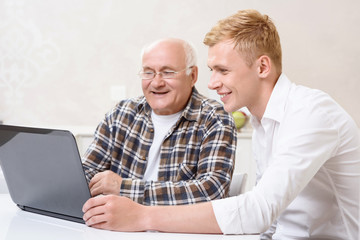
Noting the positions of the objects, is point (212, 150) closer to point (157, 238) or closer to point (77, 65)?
point (157, 238)

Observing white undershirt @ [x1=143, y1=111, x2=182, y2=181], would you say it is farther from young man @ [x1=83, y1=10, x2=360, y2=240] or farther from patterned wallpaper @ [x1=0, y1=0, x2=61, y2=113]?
patterned wallpaper @ [x1=0, y1=0, x2=61, y2=113]

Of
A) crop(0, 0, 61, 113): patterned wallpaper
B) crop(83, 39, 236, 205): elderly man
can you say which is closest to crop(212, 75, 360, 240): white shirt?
crop(83, 39, 236, 205): elderly man

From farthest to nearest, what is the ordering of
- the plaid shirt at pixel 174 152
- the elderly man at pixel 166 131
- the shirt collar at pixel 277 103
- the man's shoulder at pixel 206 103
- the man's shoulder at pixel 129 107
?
the man's shoulder at pixel 129 107 < the man's shoulder at pixel 206 103 < the elderly man at pixel 166 131 < the plaid shirt at pixel 174 152 < the shirt collar at pixel 277 103

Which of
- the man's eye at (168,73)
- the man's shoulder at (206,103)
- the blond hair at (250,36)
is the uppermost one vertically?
the blond hair at (250,36)

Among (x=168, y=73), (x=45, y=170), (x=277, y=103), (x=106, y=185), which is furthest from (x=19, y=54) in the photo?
(x=277, y=103)

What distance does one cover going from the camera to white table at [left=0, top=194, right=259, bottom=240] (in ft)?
3.96

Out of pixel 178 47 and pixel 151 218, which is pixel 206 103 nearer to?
pixel 178 47

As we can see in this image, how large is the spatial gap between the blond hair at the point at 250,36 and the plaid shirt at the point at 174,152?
0.40 metres

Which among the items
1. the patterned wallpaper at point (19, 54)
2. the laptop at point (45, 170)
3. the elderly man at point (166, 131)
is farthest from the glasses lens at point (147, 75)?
the patterned wallpaper at point (19, 54)

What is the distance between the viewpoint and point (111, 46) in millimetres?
3742

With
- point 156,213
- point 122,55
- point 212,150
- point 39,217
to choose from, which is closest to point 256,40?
point 212,150

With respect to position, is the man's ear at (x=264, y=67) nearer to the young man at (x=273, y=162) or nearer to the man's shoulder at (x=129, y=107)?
the young man at (x=273, y=162)

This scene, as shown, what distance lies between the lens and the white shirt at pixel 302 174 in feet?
4.06

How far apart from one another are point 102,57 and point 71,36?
0.29 metres
